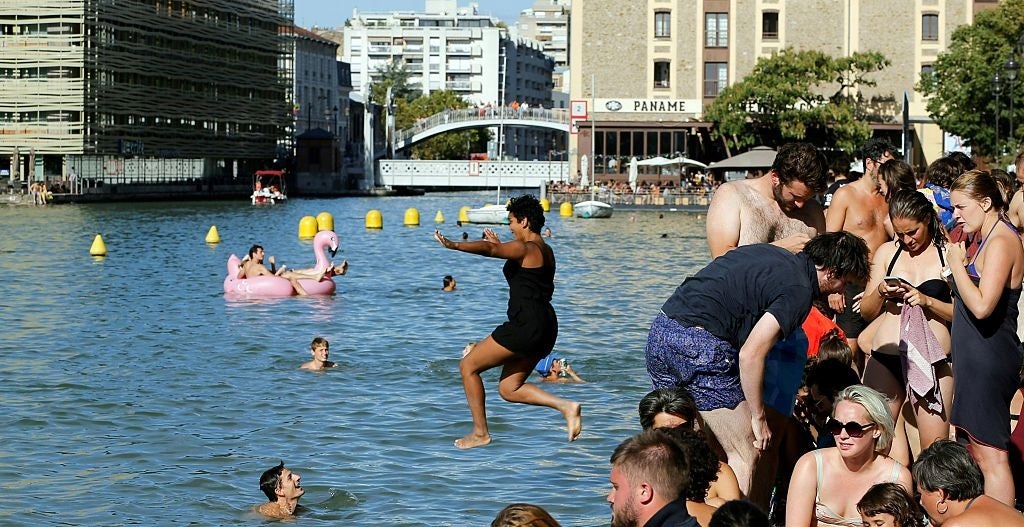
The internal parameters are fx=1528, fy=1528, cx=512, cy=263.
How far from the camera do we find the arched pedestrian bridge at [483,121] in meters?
102

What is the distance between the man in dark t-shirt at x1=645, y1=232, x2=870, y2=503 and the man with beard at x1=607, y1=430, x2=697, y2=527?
151 centimetres

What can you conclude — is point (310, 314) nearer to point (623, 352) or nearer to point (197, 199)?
point (623, 352)

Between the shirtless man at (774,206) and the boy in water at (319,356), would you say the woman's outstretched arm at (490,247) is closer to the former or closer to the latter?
the shirtless man at (774,206)

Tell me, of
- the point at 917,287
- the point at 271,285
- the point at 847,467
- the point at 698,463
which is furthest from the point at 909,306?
the point at 271,285

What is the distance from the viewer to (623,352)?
71.2 feet

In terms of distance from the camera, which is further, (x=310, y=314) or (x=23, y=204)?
(x=23, y=204)

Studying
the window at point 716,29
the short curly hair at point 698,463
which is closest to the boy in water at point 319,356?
the short curly hair at point 698,463

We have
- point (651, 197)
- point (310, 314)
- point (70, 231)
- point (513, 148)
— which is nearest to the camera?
point (310, 314)

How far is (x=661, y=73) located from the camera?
78.4 metres

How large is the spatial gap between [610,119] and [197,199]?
30645 millimetres

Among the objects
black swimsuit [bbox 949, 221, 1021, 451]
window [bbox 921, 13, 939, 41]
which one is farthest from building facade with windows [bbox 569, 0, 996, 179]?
black swimsuit [bbox 949, 221, 1021, 451]

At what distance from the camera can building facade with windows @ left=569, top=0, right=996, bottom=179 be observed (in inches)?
3000

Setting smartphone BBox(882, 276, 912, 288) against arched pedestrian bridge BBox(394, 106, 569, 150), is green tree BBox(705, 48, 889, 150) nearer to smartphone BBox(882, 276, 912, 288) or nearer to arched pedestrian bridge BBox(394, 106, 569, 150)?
arched pedestrian bridge BBox(394, 106, 569, 150)

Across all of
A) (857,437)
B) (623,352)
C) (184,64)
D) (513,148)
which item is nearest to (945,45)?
(184,64)
